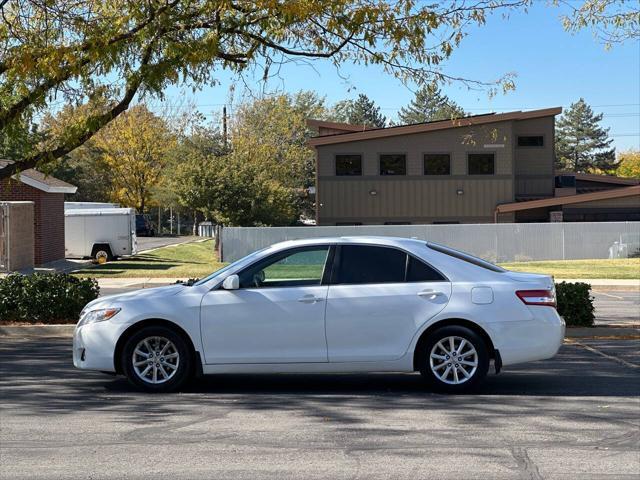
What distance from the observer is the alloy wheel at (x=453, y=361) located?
8.39 meters

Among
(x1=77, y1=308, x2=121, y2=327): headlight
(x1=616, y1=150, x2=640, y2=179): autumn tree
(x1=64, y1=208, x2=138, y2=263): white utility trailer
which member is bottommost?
(x1=77, y1=308, x2=121, y2=327): headlight

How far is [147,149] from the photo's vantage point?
195 feet

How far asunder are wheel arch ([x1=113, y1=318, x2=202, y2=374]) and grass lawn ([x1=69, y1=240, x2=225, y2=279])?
58.0 ft

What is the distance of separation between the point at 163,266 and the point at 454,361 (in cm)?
2393

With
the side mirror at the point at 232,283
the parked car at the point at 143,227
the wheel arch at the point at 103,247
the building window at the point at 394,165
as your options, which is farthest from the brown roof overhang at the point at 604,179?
the side mirror at the point at 232,283

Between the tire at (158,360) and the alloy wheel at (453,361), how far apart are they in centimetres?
239

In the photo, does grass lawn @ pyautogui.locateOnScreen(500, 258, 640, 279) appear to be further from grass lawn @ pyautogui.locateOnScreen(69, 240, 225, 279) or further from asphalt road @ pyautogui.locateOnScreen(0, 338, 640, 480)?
asphalt road @ pyautogui.locateOnScreen(0, 338, 640, 480)

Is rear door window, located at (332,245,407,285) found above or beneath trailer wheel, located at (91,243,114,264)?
beneath

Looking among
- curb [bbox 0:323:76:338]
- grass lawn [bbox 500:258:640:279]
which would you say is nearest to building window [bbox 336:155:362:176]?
grass lawn [bbox 500:258:640:279]

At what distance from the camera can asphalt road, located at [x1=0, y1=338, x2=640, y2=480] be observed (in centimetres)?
600

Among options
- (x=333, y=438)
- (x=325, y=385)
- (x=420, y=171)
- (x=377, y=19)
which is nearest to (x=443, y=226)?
(x=420, y=171)

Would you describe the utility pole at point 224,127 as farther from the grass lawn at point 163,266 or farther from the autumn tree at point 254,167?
the grass lawn at point 163,266

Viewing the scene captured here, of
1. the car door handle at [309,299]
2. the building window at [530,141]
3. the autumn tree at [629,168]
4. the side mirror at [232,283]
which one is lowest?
the car door handle at [309,299]

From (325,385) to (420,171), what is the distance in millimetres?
28974
